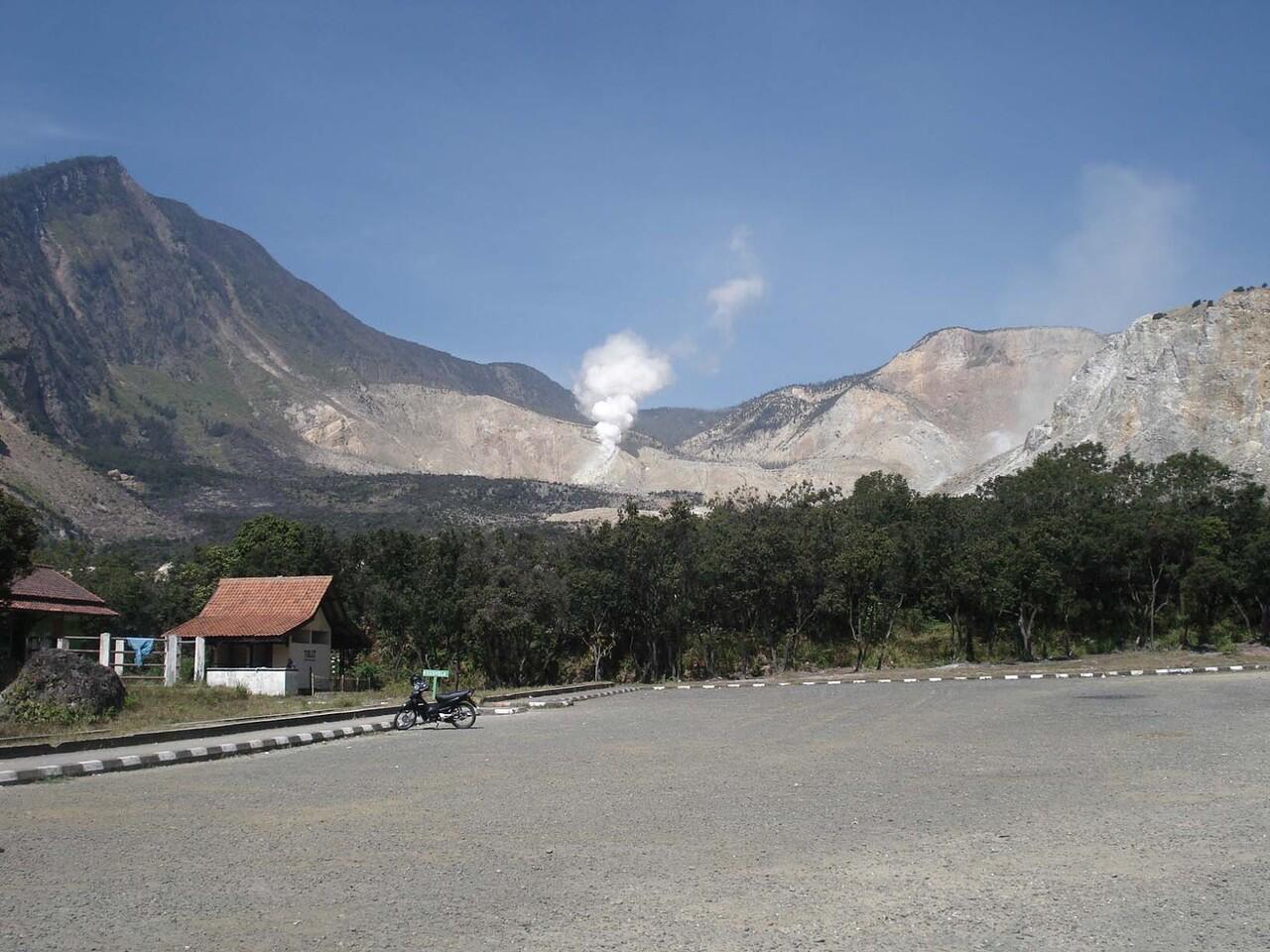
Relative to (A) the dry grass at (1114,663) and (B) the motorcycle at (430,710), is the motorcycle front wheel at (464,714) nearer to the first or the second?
(B) the motorcycle at (430,710)

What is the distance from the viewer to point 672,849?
8719 mm

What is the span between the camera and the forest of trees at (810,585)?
1919 inches

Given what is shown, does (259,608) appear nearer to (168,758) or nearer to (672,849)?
(168,758)

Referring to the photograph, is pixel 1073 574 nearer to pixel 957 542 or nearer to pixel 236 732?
pixel 957 542

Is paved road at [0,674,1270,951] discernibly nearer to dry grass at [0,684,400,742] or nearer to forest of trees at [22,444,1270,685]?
dry grass at [0,684,400,742]

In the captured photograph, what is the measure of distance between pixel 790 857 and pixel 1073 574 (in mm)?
45027

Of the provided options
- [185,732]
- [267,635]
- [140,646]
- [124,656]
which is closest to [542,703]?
[267,635]

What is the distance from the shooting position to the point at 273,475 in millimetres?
176750

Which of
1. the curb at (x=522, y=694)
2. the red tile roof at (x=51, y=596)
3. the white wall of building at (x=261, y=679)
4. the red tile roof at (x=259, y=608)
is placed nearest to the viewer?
the curb at (x=522, y=694)

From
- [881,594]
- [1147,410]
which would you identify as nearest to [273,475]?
[1147,410]

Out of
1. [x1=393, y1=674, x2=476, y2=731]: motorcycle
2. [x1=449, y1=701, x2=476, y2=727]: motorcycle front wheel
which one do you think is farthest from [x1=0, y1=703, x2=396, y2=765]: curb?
[x1=449, y1=701, x2=476, y2=727]: motorcycle front wheel

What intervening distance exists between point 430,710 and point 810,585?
29.6 metres

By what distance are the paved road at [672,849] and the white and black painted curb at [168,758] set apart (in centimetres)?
48

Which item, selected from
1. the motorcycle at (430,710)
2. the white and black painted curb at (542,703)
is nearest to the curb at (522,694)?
the white and black painted curb at (542,703)
